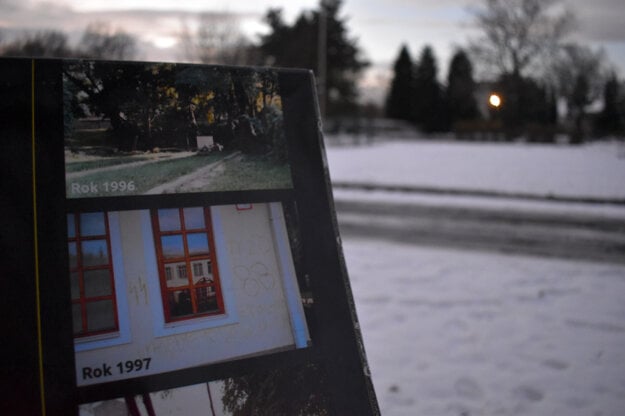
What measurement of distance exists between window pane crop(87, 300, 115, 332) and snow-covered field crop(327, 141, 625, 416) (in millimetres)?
2038

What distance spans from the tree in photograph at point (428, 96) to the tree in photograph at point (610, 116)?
24.3 meters

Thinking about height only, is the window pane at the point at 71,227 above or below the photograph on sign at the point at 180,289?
above

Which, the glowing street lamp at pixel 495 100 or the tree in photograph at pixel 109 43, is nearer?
the glowing street lamp at pixel 495 100

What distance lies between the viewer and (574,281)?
5.64 metres

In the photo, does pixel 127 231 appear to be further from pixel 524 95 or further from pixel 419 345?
pixel 524 95

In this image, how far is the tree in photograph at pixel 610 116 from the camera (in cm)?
1667

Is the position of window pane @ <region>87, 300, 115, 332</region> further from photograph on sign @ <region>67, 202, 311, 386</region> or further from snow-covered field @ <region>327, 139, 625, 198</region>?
snow-covered field @ <region>327, 139, 625, 198</region>

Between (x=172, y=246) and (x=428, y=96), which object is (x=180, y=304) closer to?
(x=172, y=246)

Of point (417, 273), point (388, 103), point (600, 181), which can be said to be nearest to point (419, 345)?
point (417, 273)

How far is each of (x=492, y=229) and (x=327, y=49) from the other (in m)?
34.6

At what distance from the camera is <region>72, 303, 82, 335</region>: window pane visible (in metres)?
1.45

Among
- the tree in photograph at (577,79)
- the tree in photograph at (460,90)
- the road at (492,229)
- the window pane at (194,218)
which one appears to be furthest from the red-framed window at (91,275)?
the tree in photograph at (460,90)

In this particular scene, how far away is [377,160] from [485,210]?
9806 mm

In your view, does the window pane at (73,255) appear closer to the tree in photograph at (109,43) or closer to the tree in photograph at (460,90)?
the tree in photograph at (109,43)
